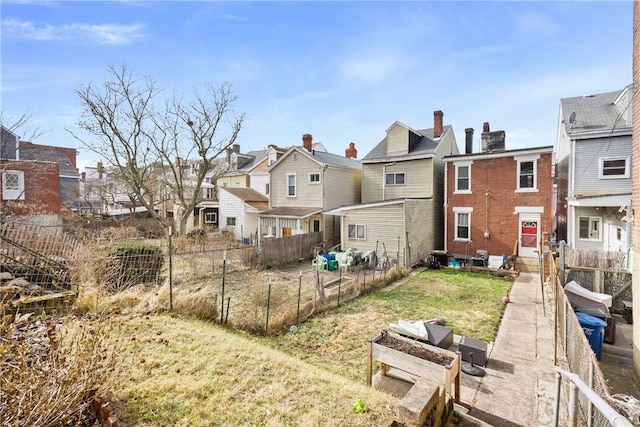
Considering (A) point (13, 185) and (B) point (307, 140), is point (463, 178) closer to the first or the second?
(B) point (307, 140)

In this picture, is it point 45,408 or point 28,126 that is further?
point 28,126

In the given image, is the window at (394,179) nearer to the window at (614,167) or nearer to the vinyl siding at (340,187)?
the vinyl siding at (340,187)

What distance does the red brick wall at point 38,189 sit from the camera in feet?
71.2

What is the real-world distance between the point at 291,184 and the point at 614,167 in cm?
1813

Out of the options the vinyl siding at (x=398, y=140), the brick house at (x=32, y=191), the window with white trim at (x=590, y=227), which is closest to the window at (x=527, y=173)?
the window with white trim at (x=590, y=227)

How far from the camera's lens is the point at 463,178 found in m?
17.8

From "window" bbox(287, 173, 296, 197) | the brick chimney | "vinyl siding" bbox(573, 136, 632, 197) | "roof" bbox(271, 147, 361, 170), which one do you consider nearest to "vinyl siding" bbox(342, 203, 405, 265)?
"roof" bbox(271, 147, 361, 170)

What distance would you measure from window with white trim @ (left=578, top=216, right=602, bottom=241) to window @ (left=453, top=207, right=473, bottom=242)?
5.04 metres

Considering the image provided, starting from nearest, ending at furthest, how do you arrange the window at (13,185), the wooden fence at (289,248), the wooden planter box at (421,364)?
the wooden planter box at (421,364) < the wooden fence at (289,248) < the window at (13,185)

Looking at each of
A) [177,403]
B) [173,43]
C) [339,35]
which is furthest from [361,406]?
[173,43]

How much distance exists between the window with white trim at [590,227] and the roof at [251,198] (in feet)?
70.3

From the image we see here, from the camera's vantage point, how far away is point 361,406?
3818mm

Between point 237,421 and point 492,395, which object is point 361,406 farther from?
point 492,395

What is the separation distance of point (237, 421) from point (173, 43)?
37.9 ft
